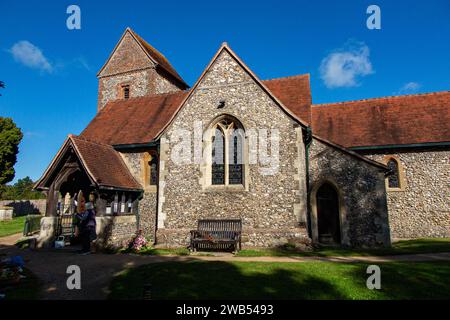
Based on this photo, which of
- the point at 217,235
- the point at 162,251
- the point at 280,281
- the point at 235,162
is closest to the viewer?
the point at 280,281

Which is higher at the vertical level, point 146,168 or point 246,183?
point 146,168

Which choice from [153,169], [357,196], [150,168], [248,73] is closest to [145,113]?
[150,168]

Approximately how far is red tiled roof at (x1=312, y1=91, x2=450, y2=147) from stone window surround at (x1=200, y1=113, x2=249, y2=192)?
6.48 metres

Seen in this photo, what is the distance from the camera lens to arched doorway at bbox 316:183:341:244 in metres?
13.4

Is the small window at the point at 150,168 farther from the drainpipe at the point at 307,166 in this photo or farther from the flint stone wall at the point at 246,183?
the drainpipe at the point at 307,166

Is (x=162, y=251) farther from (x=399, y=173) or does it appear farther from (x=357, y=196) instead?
(x=399, y=173)

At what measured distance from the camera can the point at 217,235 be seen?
12.4m

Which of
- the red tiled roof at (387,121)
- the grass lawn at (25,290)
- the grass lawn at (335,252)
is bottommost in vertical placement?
the grass lawn at (25,290)

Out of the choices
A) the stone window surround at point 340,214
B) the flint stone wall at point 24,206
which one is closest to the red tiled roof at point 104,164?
the stone window surround at point 340,214

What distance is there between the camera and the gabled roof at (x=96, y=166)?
12.8 metres

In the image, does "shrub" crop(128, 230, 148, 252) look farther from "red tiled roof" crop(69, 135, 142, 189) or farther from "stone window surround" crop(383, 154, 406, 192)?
"stone window surround" crop(383, 154, 406, 192)

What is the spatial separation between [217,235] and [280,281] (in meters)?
5.76

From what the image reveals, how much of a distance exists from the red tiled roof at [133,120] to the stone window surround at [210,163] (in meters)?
3.58

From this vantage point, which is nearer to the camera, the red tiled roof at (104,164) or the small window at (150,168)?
the red tiled roof at (104,164)
